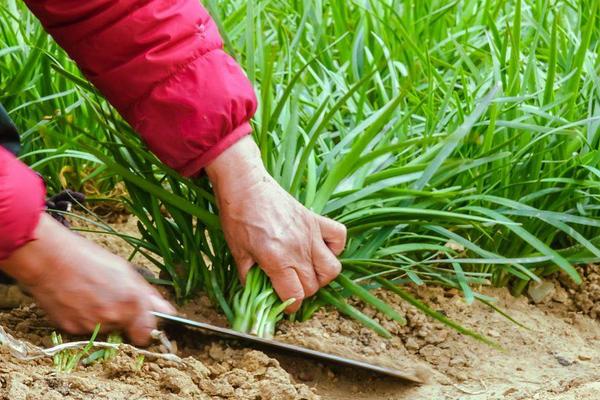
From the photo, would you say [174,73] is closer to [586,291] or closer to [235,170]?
[235,170]

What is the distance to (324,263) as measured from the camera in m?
2.31

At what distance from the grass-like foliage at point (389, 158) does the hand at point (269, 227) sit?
0.19 feet

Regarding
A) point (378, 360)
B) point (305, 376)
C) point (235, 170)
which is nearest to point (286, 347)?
point (305, 376)

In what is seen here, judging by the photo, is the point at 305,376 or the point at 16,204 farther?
the point at 305,376

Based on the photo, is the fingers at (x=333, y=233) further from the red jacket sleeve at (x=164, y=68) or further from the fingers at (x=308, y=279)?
the red jacket sleeve at (x=164, y=68)

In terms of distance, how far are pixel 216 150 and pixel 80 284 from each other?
41 centimetres

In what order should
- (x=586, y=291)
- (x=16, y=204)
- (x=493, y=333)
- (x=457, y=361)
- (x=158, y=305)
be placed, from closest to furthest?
(x=16, y=204)
(x=158, y=305)
(x=457, y=361)
(x=493, y=333)
(x=586, y=291)

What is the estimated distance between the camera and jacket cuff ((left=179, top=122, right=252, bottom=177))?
2279 mm

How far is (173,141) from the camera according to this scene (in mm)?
2266

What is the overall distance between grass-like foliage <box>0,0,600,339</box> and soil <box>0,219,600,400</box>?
0.20 feet

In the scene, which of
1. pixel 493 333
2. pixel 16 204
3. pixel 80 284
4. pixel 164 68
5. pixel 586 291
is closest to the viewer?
pixel 16 204

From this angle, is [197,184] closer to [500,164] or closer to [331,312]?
[331,312]

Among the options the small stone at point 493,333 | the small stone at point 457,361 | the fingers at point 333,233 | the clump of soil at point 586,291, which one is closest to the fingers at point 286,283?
the fingers at point 333,233

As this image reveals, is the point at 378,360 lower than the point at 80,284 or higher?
lower
